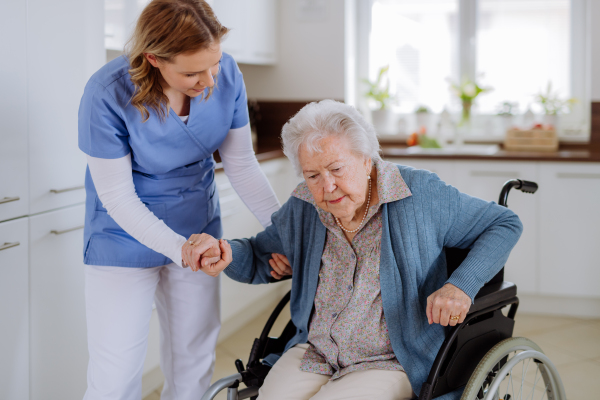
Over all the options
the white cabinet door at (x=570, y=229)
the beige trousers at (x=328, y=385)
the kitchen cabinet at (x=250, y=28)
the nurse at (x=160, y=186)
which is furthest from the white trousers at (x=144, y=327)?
the white cabinet door at (x=570, y=229)

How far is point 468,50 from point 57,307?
9.88ft

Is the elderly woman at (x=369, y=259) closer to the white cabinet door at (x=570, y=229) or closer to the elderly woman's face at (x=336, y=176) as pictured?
the elderly woman's face at (x=336, y=176)

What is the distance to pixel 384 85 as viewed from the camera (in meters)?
4.02

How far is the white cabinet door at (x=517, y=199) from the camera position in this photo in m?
3.24

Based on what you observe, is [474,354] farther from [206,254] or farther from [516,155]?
[516,155]

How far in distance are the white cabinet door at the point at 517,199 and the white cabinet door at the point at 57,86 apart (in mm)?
2124

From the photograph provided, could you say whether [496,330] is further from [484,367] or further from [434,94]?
A: [434,94]

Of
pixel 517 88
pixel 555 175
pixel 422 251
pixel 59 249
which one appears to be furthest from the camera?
pixel 517 88

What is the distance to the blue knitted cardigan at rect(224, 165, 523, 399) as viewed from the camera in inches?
55.0

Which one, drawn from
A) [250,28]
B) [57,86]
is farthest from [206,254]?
[250,28]

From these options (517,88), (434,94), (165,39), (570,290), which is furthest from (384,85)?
(165,39)

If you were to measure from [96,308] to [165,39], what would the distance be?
0.67 meters

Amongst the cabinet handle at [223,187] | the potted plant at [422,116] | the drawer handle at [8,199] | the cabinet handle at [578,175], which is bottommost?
the drawer handle at [8,199]

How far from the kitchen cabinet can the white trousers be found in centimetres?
173
